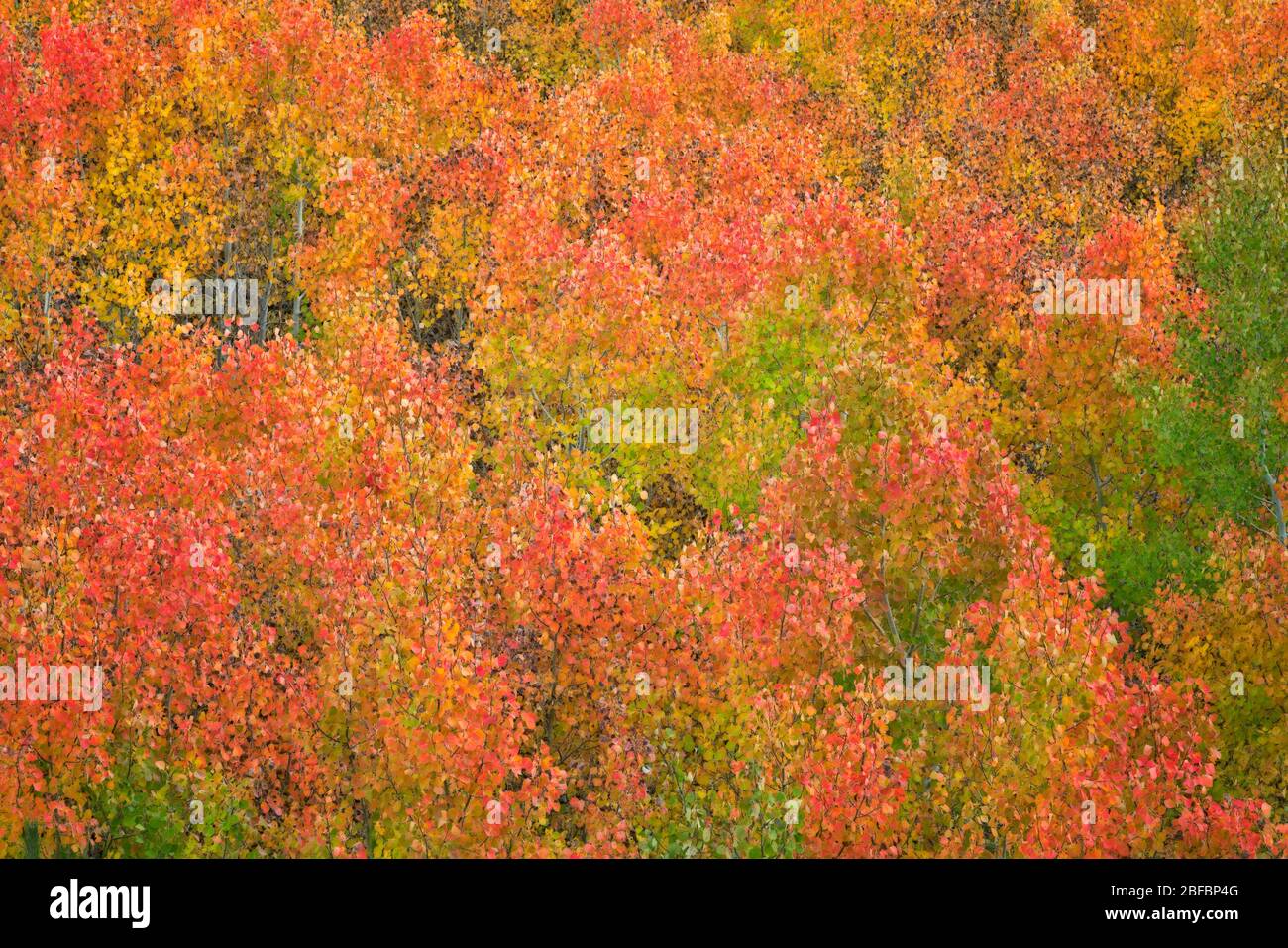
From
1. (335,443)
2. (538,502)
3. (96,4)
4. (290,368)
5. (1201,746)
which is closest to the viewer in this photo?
(538,502)

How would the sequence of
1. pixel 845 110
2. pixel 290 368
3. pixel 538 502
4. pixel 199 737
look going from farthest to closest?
pixel 845 110, pixel 290 368, pixel 538 502, pixel 199 737

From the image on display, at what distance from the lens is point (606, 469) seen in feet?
168

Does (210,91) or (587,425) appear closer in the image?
(587,425)

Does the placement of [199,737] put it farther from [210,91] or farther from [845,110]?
[845,110]

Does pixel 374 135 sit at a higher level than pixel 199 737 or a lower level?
higher

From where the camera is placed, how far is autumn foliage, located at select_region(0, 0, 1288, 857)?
3023 cm

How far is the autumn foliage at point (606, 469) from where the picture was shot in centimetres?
3023

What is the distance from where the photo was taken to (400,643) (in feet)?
95.7

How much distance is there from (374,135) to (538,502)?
131 ft

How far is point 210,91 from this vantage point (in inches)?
2598

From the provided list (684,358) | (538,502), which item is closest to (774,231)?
(684,358)

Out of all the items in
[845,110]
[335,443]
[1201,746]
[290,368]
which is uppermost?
[845,110]

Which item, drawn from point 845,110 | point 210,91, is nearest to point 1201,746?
point 210,91
